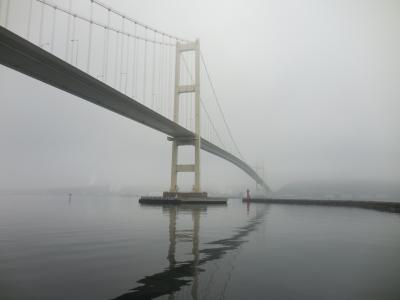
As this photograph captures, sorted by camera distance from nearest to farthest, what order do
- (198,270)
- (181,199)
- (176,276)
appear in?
(176,276)
(198,270)
(181,199)

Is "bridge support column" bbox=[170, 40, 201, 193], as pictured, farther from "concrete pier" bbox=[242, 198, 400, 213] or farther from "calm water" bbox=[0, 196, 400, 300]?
"calm water" bbox=[0, 196, 400, 300]

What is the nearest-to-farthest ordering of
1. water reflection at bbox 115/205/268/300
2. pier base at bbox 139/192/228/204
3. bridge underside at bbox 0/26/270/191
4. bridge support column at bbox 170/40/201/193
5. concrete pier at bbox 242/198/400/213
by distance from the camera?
water reflection at bbox 115/205/268/300 < bridge underside at bbox 0/26/270/191 < concrete pier at bbox 242/198/400/213 < pier base at bbox 139/192/228/204 < bridge support column at bbox 170/40/201/193

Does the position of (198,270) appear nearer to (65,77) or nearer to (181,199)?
(65,77)

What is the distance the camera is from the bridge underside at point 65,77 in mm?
19828

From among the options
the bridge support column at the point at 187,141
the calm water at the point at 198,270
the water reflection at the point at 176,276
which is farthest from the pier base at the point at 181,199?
the water reflection at the point at 176,276

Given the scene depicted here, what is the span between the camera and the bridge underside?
1983 centimetres

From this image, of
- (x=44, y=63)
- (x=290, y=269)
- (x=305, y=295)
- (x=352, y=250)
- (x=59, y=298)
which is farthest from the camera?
(x=44, y=63)

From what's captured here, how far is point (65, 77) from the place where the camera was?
24828mm

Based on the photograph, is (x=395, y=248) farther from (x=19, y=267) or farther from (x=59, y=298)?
(x=19, y=267)

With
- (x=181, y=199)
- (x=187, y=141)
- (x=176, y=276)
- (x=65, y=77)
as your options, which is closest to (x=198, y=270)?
(x=176, y=276)

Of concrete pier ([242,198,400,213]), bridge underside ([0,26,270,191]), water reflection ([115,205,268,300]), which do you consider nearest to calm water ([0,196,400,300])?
water reflection ([115,205,268,300])

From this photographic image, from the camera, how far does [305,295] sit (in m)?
3.89

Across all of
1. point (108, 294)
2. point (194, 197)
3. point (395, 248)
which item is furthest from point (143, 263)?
point (194, 197)

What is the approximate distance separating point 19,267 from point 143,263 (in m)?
2.19
